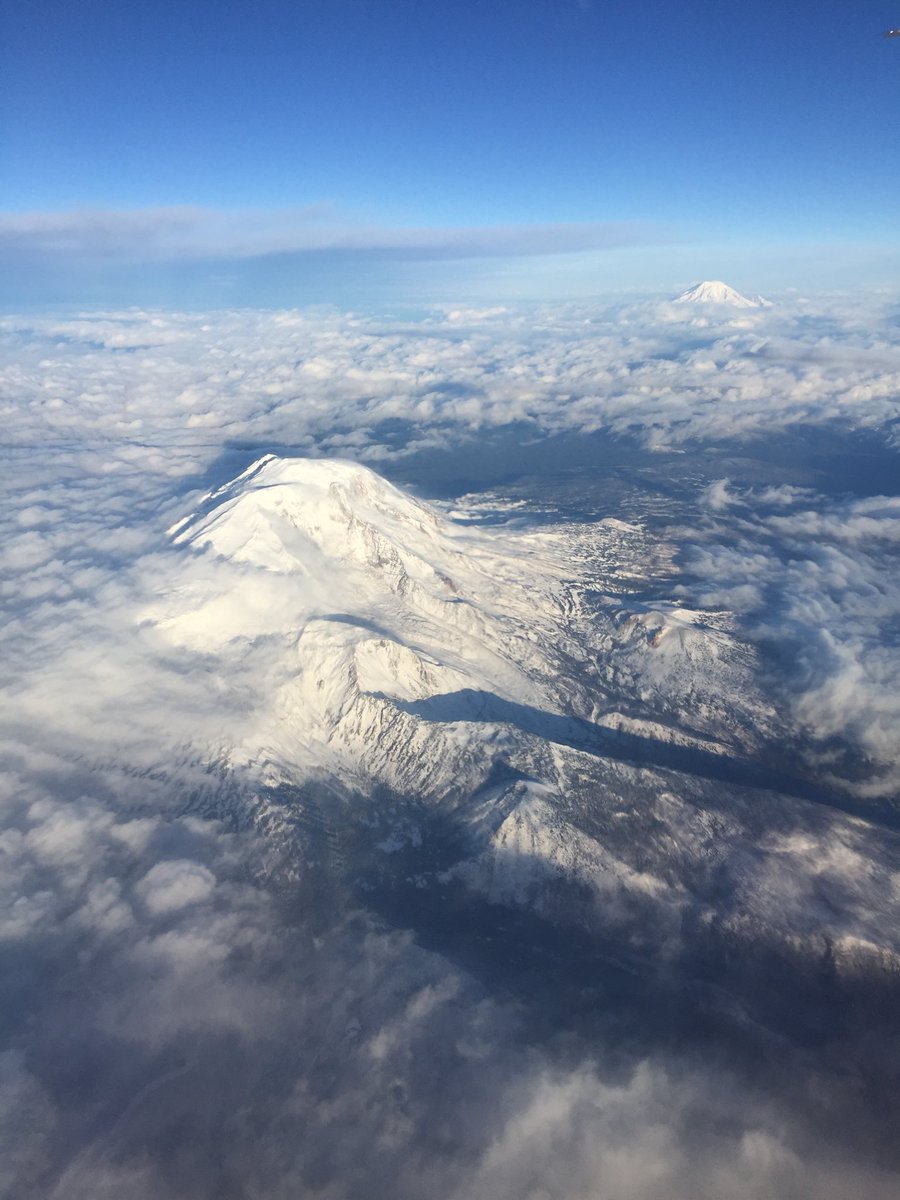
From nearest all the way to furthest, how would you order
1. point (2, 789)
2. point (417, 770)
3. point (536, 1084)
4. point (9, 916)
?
point (536, 1084) → point (9, 916) → point (2, 789) → point (417, 770)

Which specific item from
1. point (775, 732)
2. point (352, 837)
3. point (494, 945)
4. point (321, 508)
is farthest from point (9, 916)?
point (775, 732)

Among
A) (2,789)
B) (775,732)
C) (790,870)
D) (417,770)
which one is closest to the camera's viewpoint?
(2,789)

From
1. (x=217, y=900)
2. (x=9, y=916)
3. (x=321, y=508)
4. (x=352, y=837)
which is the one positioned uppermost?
(x=321, y=508)

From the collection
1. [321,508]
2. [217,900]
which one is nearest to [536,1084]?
[217,900]

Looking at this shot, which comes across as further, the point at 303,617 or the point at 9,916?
the point at 303,617

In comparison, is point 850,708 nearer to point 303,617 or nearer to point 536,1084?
point 536,1084

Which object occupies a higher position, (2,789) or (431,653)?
(2,789)

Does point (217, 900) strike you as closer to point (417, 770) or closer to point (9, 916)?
point (9, 916)
